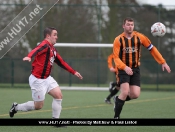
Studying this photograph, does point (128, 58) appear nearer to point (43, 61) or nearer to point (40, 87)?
point (43, 61)

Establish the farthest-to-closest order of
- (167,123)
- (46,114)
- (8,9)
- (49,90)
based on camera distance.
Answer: (8,9) → (46,114) → (49,90) → (167,123)

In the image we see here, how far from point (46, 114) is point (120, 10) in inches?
525

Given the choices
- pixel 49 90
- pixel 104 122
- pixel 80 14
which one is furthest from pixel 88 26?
pixel 104 122

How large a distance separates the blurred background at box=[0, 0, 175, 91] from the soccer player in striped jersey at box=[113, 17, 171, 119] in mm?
12188

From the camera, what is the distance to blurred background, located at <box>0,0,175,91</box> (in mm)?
22231

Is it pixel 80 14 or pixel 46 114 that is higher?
pixel 80 14

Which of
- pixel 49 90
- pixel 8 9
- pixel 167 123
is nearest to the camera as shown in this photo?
pixel 167 123

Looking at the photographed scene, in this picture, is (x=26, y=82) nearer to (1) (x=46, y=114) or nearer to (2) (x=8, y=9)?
(2) (x=8, y=9)

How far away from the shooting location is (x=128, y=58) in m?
9.70

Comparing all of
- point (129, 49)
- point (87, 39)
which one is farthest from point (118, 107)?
point (87, 39)

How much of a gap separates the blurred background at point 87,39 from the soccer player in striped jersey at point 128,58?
40.0ft

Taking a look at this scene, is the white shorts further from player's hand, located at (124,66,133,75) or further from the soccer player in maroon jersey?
player's hand, located at (124,66,133,75)

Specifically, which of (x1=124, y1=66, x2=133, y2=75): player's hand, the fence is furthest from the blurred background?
(x1=124, y1=66, x2=133, y2=75): player's hand

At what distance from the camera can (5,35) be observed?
2228 cm
